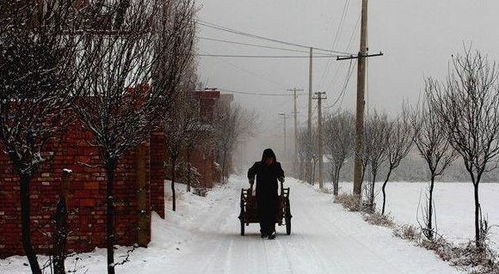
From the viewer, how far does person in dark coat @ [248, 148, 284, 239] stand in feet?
37.9

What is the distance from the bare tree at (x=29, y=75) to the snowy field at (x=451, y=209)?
38.7 feet

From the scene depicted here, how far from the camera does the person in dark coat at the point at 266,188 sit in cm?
1155

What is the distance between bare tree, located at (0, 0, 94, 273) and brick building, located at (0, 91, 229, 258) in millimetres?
4014

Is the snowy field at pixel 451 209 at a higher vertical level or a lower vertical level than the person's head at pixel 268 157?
lower

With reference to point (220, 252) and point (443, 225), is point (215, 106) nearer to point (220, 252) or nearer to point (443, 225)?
point (443, 225)

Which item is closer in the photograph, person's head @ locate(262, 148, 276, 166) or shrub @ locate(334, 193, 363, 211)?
person's head @ locate(262, 148, 276, 166)

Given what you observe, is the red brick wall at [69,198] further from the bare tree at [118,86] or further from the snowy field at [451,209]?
the snowy field at [451,209]

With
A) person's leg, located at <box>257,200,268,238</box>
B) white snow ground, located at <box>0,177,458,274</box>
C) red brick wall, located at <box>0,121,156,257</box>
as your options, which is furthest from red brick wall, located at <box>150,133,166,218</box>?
red brick wall, located at <box>0,121,156,257</box>

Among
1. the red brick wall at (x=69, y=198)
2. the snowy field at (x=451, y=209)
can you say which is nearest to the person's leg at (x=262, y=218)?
the red brick wall at (x=69, y=198)

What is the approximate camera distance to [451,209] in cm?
2983

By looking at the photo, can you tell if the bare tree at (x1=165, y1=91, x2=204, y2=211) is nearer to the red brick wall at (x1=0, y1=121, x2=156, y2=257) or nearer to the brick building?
the brick building

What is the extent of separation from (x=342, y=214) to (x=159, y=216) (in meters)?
7.03

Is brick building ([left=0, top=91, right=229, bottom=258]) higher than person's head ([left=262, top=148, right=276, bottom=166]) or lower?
lower

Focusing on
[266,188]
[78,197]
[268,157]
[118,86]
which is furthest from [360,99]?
[118,86]
